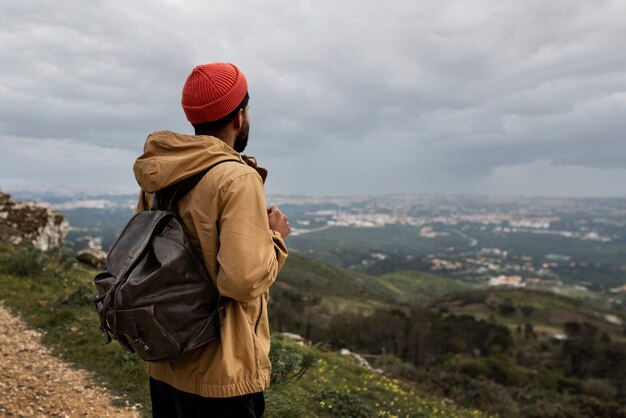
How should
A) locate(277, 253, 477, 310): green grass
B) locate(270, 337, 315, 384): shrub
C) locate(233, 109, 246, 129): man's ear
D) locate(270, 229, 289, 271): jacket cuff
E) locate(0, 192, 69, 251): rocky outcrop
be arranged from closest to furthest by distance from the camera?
locate(270, 229, 289, 271): jacket cuff
locate(233, 109, 246, 129): man's ear
locate(270, 337, 315, 384): shrub
locate(0, 192, 69, 251): rocky outcrop
locate(277, 253, 477, 310): green grass

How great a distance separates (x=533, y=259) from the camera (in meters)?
164

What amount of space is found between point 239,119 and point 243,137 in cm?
11

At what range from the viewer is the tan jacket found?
5.75 feet

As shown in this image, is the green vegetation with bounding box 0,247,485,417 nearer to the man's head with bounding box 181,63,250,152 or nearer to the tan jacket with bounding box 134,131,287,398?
the tan jacket with bounding box 134,131,287,398

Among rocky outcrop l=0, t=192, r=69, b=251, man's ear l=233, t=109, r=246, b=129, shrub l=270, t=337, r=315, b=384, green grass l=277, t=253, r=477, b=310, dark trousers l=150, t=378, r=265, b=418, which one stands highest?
man's ear l=233, t=109, r=246, b=129

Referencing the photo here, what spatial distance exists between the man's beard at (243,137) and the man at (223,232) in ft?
0.15

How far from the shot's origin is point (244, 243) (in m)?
1.74

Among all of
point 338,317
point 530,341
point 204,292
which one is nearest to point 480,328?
point 530,341

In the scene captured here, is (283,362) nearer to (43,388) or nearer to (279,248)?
(43,388)

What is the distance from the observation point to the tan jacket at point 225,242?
1753 mm

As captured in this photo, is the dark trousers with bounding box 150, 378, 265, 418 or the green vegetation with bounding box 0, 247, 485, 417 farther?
the green vegetation with bounding box 0, 247, 485, 417

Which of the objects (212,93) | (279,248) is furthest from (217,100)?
(279,248)

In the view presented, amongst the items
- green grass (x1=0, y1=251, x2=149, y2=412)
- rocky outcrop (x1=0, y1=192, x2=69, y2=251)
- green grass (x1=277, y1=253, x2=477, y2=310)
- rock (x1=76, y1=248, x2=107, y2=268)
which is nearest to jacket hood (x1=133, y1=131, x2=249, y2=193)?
green grass (x1=0, y1=251, x2=149, y2=412)

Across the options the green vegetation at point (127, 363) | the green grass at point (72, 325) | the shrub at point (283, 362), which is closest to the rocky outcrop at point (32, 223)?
the green vegetation at point (127, 363)
